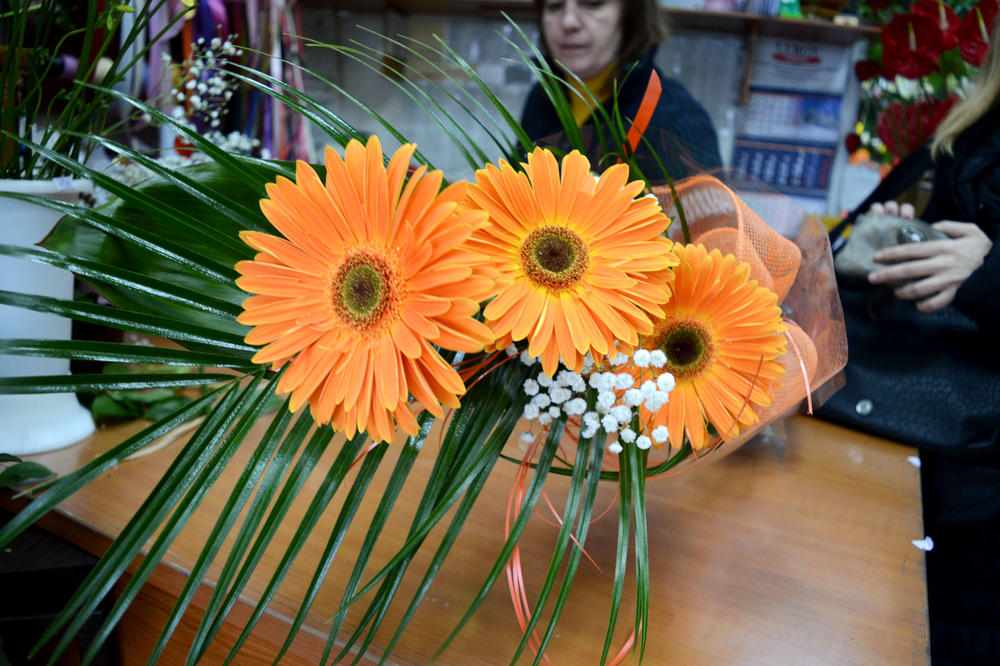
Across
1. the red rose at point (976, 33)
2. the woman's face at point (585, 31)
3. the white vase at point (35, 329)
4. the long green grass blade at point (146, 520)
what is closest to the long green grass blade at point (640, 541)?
the long green grass blade at point (146, 520)

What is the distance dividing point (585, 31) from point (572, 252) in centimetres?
111

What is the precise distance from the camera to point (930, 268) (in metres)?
0.72

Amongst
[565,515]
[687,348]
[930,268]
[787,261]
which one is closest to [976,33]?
[930,268]

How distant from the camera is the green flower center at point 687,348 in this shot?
379 mm

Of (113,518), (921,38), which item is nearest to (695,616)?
(113,518)

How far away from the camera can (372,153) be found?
0.97ft

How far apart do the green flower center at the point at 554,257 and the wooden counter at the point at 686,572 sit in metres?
0.22

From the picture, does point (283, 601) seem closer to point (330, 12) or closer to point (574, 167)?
point (574, 167)

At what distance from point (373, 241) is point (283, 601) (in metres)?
0.24

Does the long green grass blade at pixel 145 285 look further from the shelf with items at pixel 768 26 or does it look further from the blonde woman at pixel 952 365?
the shelf with items at pixel 768 26

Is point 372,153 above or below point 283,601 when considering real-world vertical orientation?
above

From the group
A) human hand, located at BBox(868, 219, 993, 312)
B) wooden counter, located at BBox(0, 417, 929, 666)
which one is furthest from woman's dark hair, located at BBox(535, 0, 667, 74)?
wooden counter, located at BBox(0, 417, 929, 666)

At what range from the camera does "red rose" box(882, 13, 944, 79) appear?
97cm

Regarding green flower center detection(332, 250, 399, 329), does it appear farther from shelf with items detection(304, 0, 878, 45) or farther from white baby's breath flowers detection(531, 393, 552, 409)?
shelf with items detection(304, 0, 878, 45)
